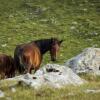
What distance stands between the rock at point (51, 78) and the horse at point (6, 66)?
2902 millimetres

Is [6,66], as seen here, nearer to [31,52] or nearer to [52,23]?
[31,52]

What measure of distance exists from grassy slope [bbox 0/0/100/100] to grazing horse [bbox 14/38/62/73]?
65.3ft

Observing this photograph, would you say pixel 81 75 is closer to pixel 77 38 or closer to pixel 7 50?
pixel 7 50

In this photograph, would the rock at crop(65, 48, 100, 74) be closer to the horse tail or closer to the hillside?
the horse tail

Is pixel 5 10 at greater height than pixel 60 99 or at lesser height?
lesser

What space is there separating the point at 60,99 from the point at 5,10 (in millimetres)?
48692

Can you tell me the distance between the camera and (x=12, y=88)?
20422 mm

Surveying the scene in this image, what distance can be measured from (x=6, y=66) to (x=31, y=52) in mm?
1744

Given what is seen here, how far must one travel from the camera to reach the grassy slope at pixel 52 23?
53531 millimetres

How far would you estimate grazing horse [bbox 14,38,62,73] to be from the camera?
26266 millimetres

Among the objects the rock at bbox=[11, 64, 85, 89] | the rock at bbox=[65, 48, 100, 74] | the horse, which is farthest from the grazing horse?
the rock at bbox=[11, 64, 85, 89]

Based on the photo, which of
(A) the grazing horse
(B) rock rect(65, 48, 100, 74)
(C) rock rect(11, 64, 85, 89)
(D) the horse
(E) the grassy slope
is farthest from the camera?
(E) the grassy slope

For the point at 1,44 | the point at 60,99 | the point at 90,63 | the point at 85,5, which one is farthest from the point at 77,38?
the point at 60,99

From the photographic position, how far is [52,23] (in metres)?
60.8
